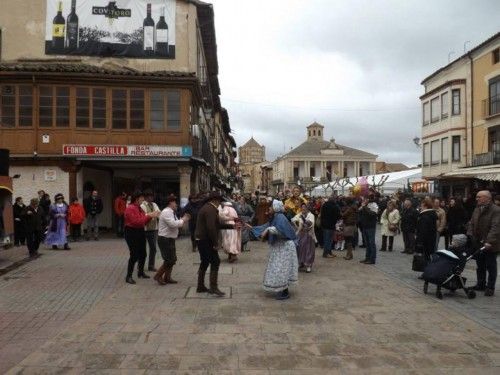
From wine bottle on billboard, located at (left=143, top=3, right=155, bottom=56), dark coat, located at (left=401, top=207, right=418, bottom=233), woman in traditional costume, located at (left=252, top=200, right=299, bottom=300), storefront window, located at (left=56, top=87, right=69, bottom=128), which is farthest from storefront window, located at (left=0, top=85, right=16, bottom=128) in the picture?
woman in traditional costume, located at (left=252, top=200, right=299, bottom=300)

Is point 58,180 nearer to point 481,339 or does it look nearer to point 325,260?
point 325,260

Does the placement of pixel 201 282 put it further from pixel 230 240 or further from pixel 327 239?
pixel 327 239

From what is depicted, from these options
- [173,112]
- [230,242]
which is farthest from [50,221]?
[173,112]

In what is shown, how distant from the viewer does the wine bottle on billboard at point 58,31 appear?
864 inches

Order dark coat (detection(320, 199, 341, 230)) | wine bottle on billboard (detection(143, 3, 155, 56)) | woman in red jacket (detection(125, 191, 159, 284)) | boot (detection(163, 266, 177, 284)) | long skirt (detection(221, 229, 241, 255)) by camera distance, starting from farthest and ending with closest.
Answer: wine bottle on billboard (detection(143, 3, 155, 56)) → dark coat (detection(320, 199, 341, 230)) → long skirt (detection(221, 229, 241, 255)) → woman in red jacket (detection(125, 191, 159, 284)) → boot (detection(163, 266, 177, 284))

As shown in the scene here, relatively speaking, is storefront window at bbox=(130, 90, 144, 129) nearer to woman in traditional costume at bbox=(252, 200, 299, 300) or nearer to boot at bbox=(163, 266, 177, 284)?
boot at bbox=(163, 266, 177, 284)

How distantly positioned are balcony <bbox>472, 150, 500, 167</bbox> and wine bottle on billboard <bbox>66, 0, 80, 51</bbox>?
2321 cm

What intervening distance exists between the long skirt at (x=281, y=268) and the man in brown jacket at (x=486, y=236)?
128 inches

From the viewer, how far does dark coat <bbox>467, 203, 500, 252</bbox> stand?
8.89 m

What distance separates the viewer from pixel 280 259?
874 centimetres

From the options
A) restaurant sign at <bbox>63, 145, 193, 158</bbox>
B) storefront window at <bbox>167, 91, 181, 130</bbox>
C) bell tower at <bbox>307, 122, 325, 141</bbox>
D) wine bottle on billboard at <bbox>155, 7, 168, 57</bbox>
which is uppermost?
bell tower at <bbox>307, 122, 325, 141</bbox>

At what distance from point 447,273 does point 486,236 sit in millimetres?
1094

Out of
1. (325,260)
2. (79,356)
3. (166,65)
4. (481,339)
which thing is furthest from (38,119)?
(481,339)

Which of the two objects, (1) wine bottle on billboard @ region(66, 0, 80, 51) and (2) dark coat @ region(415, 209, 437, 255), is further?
(1) wine bottle on billboard @ region(66, 0, 80, 51)
